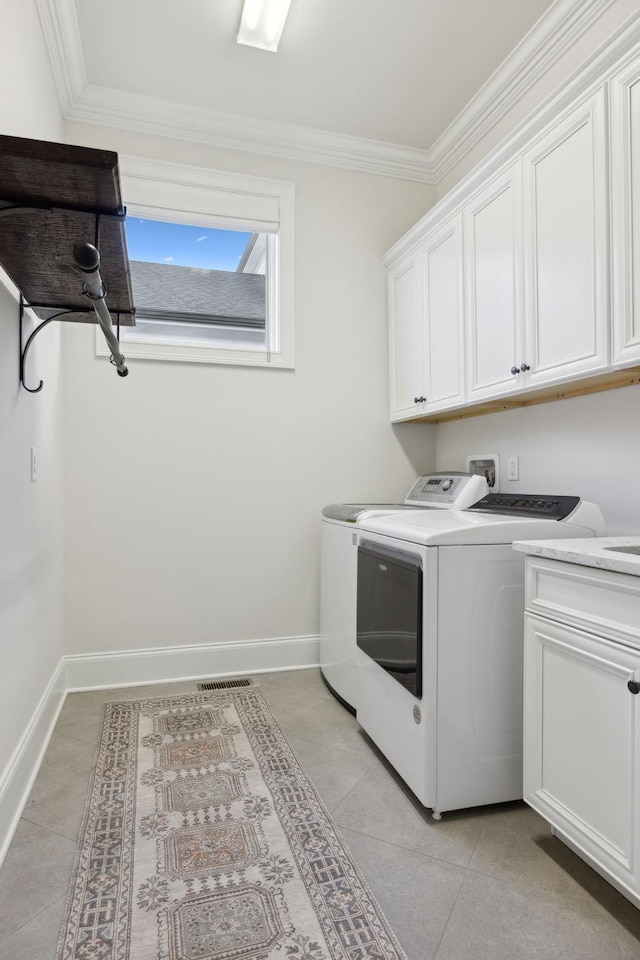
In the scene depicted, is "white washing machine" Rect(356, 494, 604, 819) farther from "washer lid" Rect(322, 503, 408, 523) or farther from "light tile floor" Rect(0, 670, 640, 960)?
"washer lid" Rect(322, 503, 408, 523)

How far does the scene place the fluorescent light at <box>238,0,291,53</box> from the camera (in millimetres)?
2167

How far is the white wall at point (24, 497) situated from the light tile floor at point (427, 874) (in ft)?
0.51

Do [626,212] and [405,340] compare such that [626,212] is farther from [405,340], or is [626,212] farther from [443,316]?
[405,340]

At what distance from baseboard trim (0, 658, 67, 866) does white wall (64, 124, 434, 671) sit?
0.46m

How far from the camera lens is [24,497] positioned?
1.84 meters

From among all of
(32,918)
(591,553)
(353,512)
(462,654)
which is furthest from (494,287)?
(32,918)

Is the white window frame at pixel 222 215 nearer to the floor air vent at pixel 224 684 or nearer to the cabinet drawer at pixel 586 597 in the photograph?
the floor air vent at pixel 224 684

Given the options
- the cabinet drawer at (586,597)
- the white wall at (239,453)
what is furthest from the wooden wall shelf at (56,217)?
the cabinet drawer at (586,597)

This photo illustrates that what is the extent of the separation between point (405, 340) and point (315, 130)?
1228 mm

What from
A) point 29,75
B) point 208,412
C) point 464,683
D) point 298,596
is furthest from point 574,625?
point 29,75

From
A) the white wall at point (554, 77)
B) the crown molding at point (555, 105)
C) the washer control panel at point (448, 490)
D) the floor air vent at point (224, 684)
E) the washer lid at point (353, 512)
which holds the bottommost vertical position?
the floor air vent at point (224, 684)

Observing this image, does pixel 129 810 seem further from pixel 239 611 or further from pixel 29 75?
pixel 29 75

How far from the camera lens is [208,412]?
2904mm

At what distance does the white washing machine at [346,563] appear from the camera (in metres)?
2.39
